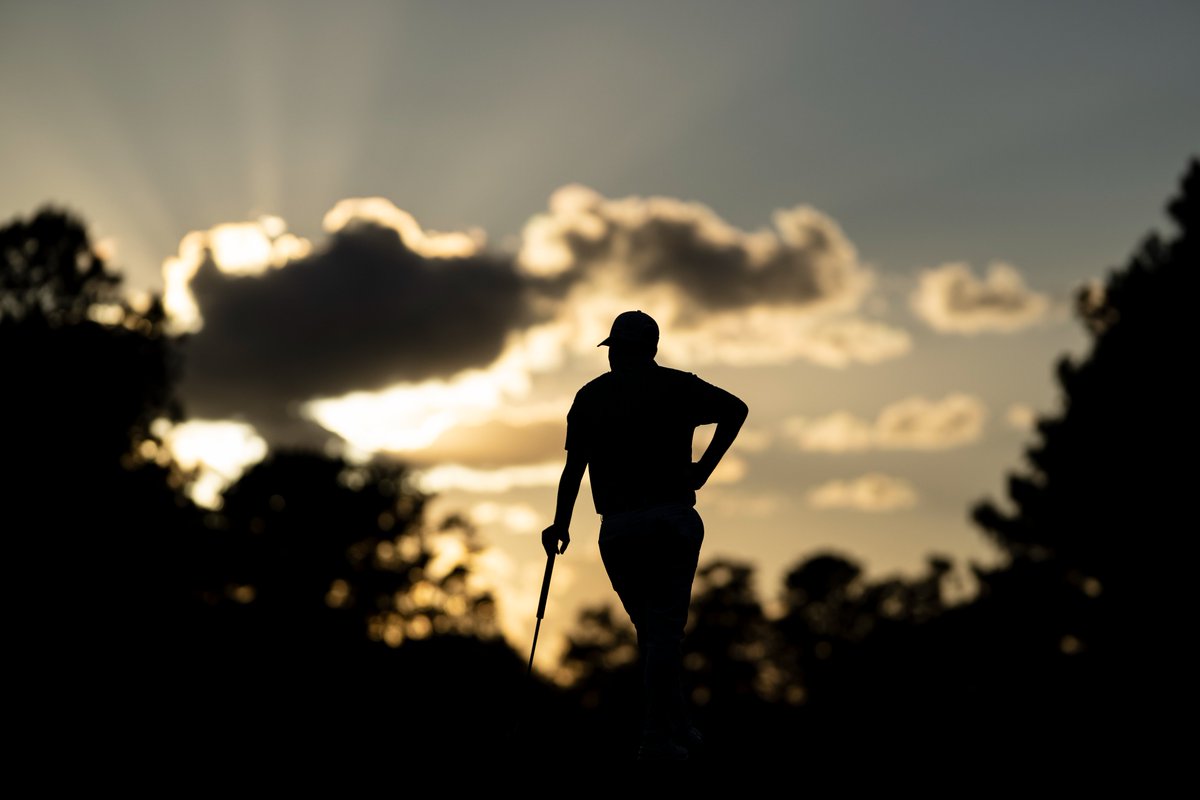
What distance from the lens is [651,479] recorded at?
8.52m

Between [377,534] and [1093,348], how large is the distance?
43.1 meters

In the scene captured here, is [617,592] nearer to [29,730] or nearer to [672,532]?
[672,532]

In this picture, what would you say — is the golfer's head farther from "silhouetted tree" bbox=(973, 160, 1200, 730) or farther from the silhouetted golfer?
"silhouetted tree" bbox=(973, 160, 1200, 730)

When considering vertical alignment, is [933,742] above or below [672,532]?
above

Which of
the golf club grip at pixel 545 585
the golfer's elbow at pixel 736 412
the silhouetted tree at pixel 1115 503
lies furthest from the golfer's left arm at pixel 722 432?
the silhouetted tree at pixel 1115 503

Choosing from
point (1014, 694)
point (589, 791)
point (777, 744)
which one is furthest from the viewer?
point (1014, 694)

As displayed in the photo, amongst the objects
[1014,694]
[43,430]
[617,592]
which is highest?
[43,430]

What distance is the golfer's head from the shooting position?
870 centimetres

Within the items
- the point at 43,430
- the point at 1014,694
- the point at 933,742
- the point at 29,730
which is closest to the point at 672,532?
the point at 933,742

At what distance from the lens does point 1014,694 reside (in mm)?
35719

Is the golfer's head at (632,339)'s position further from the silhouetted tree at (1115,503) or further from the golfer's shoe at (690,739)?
the silhouetted tree at (1115,503)

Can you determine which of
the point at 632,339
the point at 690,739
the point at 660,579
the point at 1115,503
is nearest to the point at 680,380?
the point at 632,339

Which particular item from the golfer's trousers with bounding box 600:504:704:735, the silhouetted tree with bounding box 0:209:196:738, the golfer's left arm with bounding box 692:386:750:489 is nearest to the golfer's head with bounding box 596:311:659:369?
the golfer's left arm with bounding box 692:386:750:489

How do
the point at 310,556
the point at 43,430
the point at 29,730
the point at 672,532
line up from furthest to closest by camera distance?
the point at 310,556, the point at 43,430, the point at 29,730, the point at 672,532
